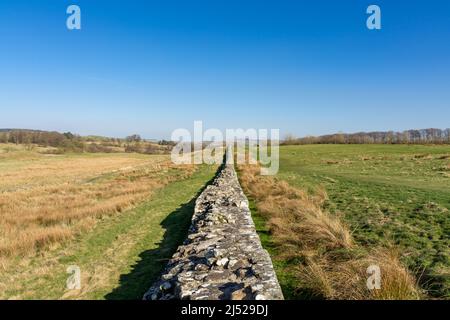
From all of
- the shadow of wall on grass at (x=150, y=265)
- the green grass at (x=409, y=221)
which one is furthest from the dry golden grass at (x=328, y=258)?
the shadow of wall on grass at (x=150, y=265)

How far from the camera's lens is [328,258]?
25.6ft

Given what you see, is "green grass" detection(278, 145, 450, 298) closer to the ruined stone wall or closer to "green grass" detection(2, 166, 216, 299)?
the ruined stone wall

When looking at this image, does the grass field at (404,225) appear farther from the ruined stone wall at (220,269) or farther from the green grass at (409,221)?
the ruined stone wall at (220,269)

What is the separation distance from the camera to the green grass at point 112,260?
24.3 ft

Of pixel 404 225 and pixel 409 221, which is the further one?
pixel 409 221

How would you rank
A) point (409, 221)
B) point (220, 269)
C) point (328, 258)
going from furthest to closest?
point (409, 221) → point (328, 258) → point (220, 269)

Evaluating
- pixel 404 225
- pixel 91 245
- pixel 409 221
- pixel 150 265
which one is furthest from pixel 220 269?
pixel 409 221

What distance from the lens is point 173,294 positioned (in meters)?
5.71

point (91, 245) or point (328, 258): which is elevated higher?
point (328, 258)

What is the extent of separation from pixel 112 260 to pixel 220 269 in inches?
174

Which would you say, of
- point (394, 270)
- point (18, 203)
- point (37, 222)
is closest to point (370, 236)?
point (394, 270)

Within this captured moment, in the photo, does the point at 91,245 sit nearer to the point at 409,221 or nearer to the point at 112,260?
the point at 112,260

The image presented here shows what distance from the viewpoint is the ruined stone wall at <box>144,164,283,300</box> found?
5293 millimetres

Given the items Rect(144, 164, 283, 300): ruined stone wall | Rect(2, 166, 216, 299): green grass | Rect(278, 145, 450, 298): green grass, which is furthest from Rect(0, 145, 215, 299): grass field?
Rect(278, 145, 450, 298): green grass
